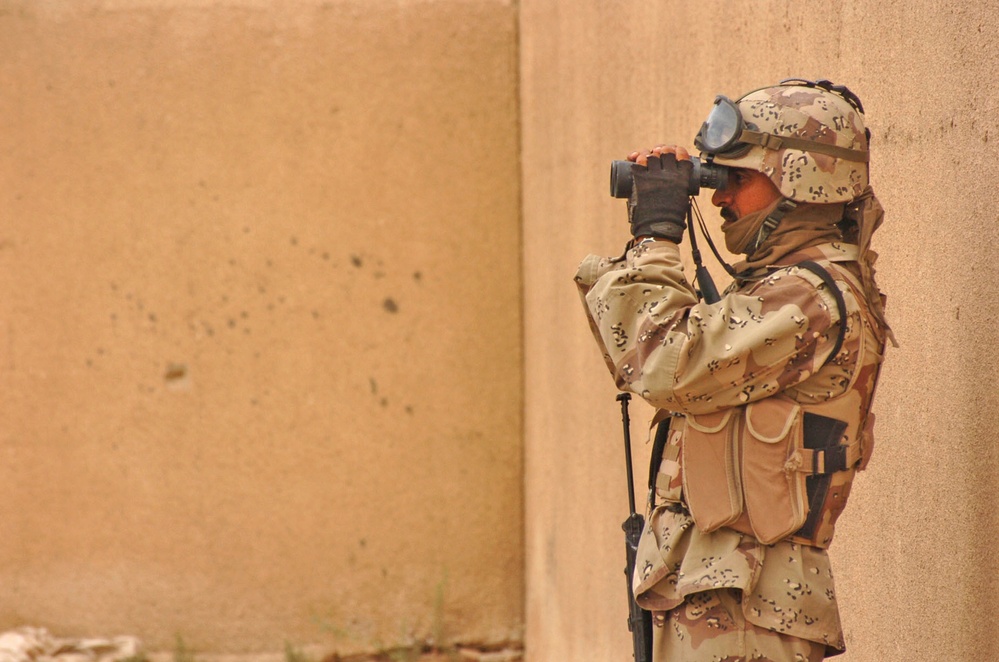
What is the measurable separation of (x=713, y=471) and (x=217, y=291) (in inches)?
Answer: 144

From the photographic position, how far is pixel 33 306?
16.4ft

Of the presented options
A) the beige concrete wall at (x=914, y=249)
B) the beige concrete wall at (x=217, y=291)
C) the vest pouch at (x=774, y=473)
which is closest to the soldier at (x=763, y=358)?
the vest pouch at (x=774, y=473)

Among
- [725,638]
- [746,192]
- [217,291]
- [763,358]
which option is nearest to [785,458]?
[763,358]

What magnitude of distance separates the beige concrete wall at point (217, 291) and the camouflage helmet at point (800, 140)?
3.39 m

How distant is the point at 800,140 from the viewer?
5.32 ft

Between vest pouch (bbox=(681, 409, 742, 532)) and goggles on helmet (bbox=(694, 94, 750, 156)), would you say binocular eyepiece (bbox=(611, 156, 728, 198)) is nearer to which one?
goggles on helmet (bbox=(694, 94, 750, 156))

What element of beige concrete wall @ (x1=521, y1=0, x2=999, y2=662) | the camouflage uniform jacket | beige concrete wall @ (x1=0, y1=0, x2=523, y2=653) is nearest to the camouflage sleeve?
the camouflage uniform jacket

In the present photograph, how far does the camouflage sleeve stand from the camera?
60.8 inches

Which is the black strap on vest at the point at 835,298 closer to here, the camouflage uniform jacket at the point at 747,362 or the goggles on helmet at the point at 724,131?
the camouflage uniform jacket at the point at 747,362

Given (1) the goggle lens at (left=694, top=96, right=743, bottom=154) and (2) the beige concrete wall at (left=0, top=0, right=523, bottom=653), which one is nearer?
(1) the goggle lens at (left=694, top=96, right=743, bottom=154)

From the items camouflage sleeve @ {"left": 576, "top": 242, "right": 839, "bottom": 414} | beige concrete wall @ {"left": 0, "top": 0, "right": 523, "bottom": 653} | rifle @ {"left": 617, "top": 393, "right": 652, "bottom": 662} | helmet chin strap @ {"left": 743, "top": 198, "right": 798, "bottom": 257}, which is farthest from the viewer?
beige concrete wall @ {"left": 0, "top": 0, "right": 523, "bottom": 653}

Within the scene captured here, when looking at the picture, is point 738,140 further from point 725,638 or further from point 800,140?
point 725,638

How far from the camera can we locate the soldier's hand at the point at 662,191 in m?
1.65

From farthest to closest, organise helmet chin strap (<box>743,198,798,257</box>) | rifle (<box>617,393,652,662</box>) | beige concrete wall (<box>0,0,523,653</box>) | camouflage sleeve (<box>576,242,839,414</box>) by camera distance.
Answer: beige concrete wall (<box>0,0,523,653</box>) < rifle (<box>617,393,652,662</box>) < helmet chin strap (<box>743,198,798,257</box>) < camouflage sleeve (<box>576,242,839,414</box>)
